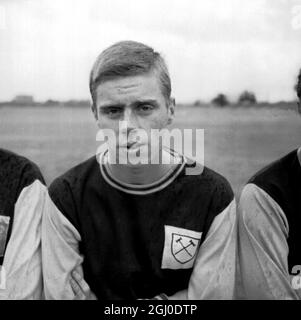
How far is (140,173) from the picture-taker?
234cm

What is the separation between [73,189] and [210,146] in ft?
1.91

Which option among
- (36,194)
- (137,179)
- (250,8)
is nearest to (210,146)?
(137,179)

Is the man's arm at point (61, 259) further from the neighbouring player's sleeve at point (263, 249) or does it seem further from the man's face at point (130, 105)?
the neighbouring player's sleeve at point (263, 249)

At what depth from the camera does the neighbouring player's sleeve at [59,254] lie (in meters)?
2.28

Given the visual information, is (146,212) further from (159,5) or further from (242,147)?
(159,5)

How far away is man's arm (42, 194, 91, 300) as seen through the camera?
2279 millimetres

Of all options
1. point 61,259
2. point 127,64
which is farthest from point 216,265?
point 127,64

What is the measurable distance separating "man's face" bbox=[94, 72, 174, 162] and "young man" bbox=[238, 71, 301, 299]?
1.67 feet

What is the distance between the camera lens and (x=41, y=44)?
2.33 metres

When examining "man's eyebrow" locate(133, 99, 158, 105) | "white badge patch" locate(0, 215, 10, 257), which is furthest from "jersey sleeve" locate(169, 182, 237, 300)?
"white badge patch" locate(0, 215, 10, 257)

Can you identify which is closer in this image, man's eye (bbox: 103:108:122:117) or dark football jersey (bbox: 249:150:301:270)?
→ man's eye (bbox: 103:108:122:117)

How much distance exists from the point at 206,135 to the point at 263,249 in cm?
51

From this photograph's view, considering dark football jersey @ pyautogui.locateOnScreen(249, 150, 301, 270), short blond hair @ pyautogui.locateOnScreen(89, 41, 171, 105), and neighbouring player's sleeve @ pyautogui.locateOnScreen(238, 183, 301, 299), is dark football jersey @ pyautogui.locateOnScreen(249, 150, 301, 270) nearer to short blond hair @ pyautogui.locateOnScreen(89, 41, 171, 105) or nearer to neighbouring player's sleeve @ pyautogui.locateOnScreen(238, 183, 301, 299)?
neighbouring player's sleeve @ pyautogui.locateOnScreen(238, 183, 301, 299)

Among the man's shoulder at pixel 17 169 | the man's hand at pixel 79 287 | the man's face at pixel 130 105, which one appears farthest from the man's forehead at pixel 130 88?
the man's hand at pixel 79 287
